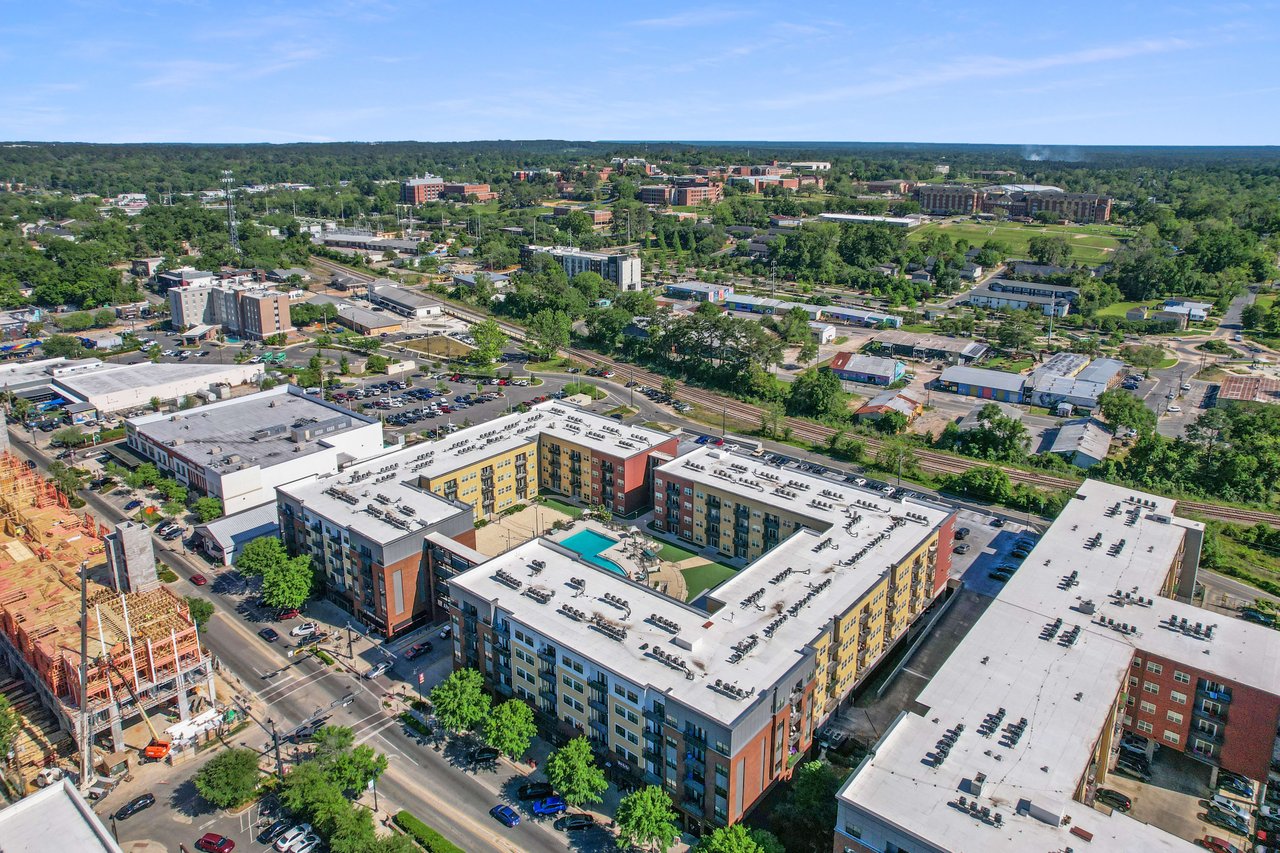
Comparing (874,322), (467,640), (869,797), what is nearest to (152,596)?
(467,640)

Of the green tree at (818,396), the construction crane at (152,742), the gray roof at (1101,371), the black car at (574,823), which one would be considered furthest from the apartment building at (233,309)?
the gray roof at (1101,371)

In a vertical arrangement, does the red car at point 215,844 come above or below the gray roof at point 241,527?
below

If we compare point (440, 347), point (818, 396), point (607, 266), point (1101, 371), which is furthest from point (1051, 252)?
point (440, 347)

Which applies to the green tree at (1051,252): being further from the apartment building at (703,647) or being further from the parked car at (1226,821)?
the parked car at (1226,821)

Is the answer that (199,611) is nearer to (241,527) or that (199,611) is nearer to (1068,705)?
(241,527)

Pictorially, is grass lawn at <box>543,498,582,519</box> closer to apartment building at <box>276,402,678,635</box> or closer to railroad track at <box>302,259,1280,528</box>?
apartment building at <box>276,402,678,635</box>
